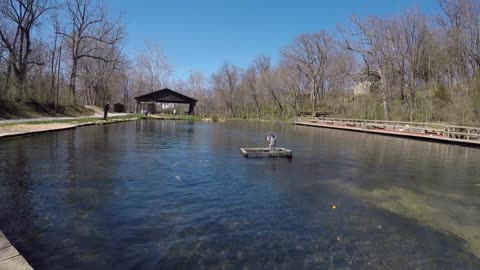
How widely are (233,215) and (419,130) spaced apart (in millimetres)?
25308

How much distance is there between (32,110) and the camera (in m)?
28.2

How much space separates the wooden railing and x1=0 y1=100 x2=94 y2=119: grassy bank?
1143 inches

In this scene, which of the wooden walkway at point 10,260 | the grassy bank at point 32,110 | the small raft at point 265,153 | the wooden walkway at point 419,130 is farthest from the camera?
the grassy bank at point 32,110

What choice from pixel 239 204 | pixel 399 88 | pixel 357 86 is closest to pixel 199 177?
pixel 239 204

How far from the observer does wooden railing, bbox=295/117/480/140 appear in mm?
21328

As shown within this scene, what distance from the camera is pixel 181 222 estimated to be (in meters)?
5.60

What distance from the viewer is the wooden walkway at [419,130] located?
2092cm

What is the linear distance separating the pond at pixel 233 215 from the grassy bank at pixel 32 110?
15.3 meters

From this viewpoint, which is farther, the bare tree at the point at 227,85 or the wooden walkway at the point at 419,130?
the bare tree at the point at 227,85

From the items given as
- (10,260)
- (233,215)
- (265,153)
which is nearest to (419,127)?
(265,153)

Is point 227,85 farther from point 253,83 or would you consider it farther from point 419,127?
point 419,127

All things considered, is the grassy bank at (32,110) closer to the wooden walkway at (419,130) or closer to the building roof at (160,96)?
the building roof at (160,96)

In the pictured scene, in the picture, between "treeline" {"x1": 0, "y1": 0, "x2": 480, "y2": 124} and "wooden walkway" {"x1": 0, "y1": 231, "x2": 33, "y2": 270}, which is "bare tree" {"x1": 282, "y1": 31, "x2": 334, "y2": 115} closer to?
"treeline" {"x1": 0, "y1": 0, "x2": 480, "y2": 124}

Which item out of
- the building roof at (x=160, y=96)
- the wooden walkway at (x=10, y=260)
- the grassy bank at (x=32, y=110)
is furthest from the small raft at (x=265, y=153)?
the building roof at (x=160, y=96)
